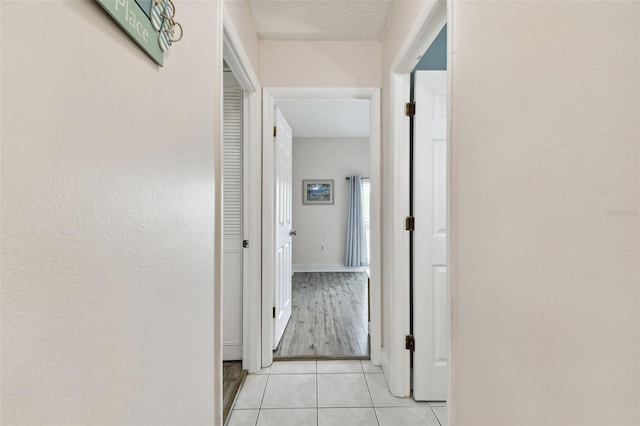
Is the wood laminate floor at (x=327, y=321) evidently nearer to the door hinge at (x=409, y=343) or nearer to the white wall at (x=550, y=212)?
the door hinge at (x=409, y=343)

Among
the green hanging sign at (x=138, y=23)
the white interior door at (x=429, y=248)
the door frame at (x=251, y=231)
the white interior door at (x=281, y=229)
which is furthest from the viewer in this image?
the white interior door at (x=281, y=229)

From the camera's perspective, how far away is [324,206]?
6211 mm

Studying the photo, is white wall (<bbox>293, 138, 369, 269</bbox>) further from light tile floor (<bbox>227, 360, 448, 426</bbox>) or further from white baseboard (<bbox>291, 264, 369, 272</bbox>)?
light tile floor (<bbox>227, 360, 448, 426</bbox>)

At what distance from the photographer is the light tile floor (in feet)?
5.82

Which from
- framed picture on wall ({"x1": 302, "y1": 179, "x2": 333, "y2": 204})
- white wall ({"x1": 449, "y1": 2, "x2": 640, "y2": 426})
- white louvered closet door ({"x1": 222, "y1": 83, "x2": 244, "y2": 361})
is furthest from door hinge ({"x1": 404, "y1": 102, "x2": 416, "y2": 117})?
framed picture on wall ({"x1": 302, "y1": 179, "x2": 333, "y2": 204})

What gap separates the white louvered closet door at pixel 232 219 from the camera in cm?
234

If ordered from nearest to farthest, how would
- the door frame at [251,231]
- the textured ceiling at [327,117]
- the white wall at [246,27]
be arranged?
the white wall at [246,27], the door frame at [251,231], the textured ceiling at [327,117]

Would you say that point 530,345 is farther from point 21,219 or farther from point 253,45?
point 253,45

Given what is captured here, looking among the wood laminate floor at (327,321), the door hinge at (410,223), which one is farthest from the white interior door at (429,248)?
the wood laminate floor at (327,321)

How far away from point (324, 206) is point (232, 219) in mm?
3941

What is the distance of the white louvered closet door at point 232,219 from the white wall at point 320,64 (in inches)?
14.6

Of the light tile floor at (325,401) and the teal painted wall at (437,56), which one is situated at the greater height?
the teal painted wall at (437,56)

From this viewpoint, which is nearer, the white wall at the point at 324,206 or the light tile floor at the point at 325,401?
the light tile floor at the point at 325,401

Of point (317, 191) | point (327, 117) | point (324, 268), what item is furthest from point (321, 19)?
point (324, 268)
